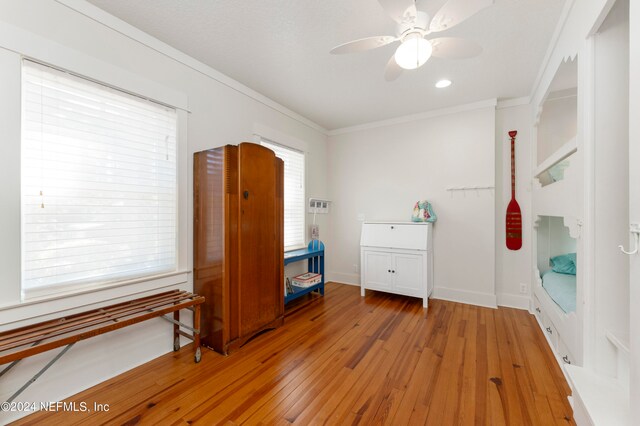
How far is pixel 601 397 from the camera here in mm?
1245

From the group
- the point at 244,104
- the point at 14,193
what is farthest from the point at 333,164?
the point at 14,193

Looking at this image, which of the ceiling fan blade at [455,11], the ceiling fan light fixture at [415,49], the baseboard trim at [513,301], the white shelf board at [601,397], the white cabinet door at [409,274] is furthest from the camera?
the white cabinet door at [409,274]

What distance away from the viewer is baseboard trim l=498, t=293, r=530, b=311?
125 inches

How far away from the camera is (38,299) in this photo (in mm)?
1584

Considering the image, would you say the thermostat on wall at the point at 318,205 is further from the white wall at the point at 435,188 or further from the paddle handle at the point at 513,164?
the paddle handle at the point at 513,164

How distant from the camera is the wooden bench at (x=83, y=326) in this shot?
1.35 meters

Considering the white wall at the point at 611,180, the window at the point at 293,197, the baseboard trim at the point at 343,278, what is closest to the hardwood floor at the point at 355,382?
the white wall at the point at 611,180

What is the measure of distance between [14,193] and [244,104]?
2.07 m

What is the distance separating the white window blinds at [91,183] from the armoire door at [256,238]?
0.64m

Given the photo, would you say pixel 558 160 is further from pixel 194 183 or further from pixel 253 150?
pixel 194 183

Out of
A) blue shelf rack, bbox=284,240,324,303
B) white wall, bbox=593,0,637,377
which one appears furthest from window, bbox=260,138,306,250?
white wall, bbox=593,0,637,377

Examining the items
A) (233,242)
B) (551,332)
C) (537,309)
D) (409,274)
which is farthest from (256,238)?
(537,309)

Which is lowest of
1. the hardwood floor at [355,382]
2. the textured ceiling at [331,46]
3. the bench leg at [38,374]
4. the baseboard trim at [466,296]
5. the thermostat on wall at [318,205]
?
the hardwood floor at [355,382]

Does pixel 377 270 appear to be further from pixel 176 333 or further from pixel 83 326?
pixel 83 326
